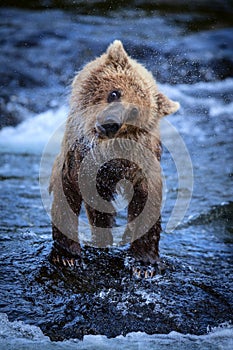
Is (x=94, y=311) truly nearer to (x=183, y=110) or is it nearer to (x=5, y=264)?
(x=5, y=264)

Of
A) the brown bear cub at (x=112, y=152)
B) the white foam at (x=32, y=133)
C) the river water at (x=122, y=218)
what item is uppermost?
the brown bear cub at (x=112, y=152)

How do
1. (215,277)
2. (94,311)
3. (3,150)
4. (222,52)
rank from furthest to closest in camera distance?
(222,52) → (3,150) → (215,277) → (94,311)

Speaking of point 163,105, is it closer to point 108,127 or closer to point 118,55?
point 118,55

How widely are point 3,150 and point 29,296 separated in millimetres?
5702

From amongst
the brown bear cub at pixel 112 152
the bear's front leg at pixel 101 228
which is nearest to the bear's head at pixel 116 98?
the brown bear cub at pixel 112 152

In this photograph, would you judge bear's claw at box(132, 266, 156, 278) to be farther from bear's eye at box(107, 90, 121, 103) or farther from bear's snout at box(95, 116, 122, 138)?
bear's eye at box(107, 90, 121, 103)

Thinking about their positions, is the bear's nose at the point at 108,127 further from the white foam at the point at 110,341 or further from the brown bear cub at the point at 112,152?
the white foam at the point at 110,341

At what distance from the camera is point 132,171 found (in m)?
3.97

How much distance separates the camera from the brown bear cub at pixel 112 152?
373cm

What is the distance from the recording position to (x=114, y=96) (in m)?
3.69

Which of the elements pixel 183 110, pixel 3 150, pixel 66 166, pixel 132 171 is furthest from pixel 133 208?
pixel 183 110

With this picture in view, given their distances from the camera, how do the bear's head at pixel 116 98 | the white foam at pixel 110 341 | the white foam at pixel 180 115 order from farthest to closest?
the white foam at pixel 180 115 → the bear's head at pixel 116 98 → the white foam at pixel 110 341

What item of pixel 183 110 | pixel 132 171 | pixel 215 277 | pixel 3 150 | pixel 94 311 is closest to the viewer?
pixel 94 311

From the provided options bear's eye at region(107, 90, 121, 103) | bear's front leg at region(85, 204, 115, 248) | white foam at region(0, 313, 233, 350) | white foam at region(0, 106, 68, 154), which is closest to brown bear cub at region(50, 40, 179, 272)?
bear's eye at region(107, 90, 121, 103)
